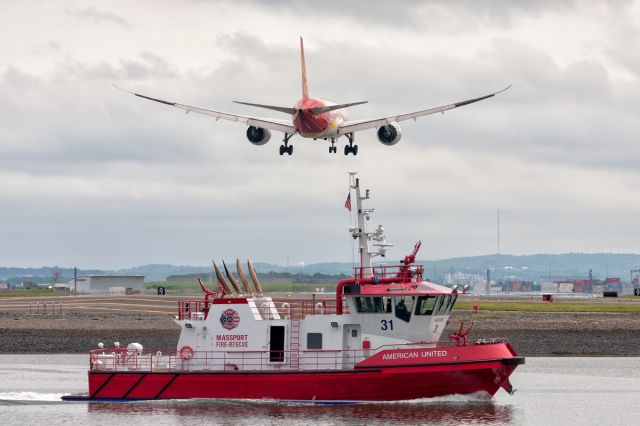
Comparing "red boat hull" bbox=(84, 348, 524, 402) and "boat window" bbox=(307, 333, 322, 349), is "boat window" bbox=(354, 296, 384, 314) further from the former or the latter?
"red boat hull" bbox=(84, 348, 524, 402)

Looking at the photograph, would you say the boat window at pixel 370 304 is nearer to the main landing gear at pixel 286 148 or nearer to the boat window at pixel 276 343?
the boat window at pixel 276 343

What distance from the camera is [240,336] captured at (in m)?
35.9

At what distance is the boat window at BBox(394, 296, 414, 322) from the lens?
113 ft

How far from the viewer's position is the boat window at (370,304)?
34562 mm

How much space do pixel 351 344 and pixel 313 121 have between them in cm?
3078

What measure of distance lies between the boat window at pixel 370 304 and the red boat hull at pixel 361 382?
170cm

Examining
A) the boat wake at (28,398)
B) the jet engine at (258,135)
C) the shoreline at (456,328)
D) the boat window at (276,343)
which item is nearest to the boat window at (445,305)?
the boat window at (276,343)

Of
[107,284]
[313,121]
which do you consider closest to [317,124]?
[313,121]

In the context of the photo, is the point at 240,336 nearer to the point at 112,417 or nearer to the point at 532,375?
the point at 112,417

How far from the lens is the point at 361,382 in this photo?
34.4 metres

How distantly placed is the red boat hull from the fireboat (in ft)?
0.10

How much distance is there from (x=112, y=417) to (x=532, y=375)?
18356 mm

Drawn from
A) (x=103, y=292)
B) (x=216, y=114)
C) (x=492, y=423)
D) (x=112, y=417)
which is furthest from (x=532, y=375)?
(x=103, y=292)

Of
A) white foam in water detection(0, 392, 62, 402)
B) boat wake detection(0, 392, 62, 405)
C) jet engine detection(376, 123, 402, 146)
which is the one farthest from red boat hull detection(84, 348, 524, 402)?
jet engine detection(376, 123, 402, 146)
